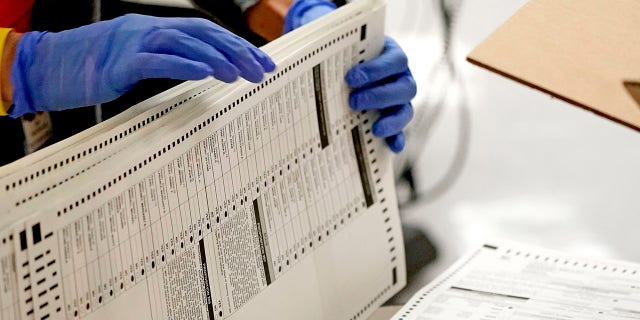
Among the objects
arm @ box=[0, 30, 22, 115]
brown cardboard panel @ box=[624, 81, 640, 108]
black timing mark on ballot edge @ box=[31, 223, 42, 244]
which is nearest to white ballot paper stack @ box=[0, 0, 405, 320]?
black timing mark on ballot edge @ box=[31, 223, 42, 244]

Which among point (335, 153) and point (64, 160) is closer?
point (64, 160)

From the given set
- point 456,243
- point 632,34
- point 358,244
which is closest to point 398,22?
point 456,243

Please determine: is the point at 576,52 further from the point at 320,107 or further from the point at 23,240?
the point at 23,240

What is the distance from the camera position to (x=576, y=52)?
2.36ft

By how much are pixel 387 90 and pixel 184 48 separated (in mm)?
273

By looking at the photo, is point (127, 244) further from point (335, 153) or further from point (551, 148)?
point (551, 148)

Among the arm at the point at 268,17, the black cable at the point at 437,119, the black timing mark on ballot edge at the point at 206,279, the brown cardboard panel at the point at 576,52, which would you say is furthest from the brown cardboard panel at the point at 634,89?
the black cable at the point at 437,119

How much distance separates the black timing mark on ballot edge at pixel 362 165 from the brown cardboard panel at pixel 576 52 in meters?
0.23

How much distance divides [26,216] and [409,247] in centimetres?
66

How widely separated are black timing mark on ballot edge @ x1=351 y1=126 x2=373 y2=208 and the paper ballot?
12 cm

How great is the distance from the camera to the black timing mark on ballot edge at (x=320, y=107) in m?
0.83

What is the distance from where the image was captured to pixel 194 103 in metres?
0.71

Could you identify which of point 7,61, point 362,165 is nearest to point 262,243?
point 362,165

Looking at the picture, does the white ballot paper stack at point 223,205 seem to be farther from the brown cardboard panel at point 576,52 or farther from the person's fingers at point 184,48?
the brown cardboard panel at point 576,52
